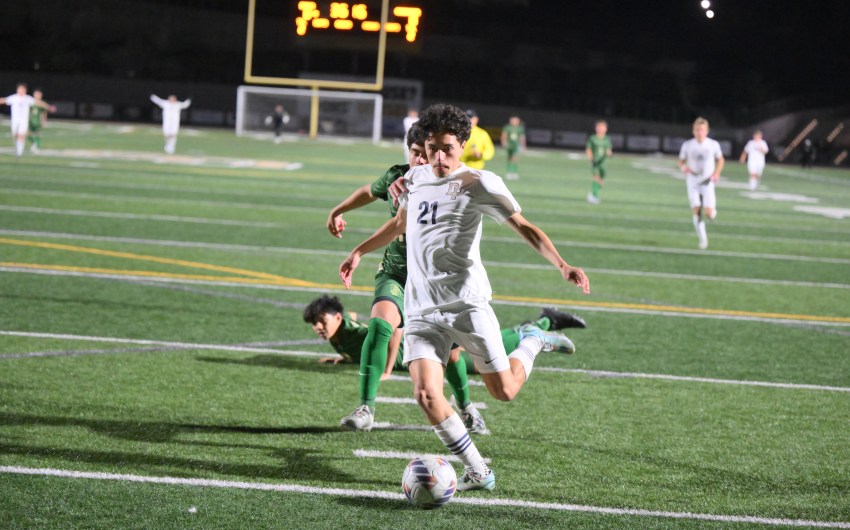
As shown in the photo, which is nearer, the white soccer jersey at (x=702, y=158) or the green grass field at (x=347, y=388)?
the green grass field at (x=347, y=388)

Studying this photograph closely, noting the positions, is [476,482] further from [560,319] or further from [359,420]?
[560,319]

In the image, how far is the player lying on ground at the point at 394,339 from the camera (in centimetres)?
646

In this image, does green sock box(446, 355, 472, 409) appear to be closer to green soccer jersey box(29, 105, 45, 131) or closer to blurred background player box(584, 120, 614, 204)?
blurred background player box(584, 120, 614, 204)

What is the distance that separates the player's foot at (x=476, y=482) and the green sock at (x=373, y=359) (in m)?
1.17

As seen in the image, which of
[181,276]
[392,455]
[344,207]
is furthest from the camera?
[181,276]

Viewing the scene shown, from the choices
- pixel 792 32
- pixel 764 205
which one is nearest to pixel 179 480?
pixel 764 205

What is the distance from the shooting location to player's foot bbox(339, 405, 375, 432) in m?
6.24

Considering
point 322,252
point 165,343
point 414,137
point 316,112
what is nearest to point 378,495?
point 414,137

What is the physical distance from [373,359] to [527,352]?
97cm

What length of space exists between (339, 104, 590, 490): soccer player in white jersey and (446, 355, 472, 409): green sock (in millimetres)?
993

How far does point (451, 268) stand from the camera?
534cm

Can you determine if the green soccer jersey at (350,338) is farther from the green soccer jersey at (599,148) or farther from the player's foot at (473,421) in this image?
the green soccer jersey at (599,148)

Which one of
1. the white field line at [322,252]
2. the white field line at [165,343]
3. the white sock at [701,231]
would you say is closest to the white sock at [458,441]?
the white field line at [165,343]

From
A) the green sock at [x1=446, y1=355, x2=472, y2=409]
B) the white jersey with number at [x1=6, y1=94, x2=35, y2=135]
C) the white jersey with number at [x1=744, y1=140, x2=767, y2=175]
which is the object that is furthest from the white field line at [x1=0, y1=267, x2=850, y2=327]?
the white jersey with number at [x1=744, y1=140, x2=767, y2=175]
